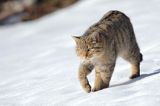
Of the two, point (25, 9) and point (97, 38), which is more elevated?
point (97, 38)

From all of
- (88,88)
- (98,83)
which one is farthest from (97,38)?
(88,88)

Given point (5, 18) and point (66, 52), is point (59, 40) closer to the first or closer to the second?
point (66, 52)

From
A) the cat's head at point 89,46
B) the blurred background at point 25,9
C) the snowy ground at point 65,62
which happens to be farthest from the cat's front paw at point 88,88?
the blurred background at point 25,9

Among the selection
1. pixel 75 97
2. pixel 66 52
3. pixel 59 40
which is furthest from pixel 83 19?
pixel 75 97

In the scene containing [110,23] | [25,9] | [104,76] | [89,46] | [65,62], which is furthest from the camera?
[25,9]

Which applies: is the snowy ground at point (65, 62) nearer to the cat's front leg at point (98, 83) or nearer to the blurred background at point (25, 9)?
the cat's front leg at point (98, 83)

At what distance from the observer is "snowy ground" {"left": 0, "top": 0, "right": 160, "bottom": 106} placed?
752 cm

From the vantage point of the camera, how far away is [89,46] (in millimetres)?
7375

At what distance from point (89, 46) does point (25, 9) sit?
642 inches

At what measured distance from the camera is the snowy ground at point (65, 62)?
752cm

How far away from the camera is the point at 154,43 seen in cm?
1110

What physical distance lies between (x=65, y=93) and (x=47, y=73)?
2664 millimetres

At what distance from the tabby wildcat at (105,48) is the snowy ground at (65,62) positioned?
0.22 metres

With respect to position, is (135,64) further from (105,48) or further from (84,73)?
(105,48)
